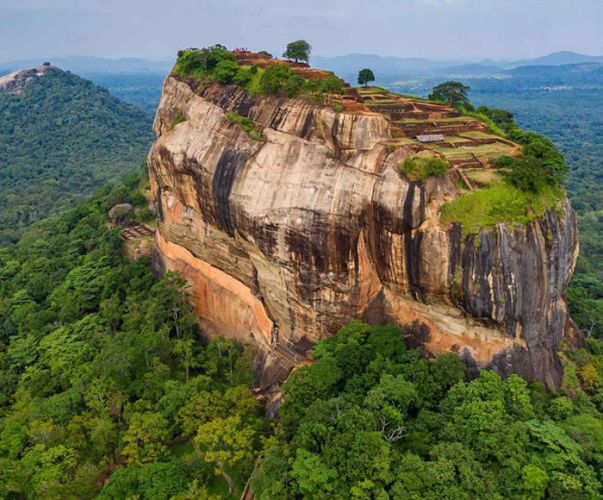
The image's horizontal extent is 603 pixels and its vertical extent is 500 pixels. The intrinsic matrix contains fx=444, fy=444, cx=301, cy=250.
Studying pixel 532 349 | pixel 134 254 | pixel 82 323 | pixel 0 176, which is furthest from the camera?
pixel 0 176

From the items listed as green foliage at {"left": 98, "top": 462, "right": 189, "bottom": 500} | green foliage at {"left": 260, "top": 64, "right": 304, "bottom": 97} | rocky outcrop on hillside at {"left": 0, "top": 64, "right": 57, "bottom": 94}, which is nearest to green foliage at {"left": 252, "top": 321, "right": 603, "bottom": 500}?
green foliage at {"left": 98, "top": 462, "right": 189, "bottom": 500}

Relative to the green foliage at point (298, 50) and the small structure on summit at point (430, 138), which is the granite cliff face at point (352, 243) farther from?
the green foliage at point (298, 50)

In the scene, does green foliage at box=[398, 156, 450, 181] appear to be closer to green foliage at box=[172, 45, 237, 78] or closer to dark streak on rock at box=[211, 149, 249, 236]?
dark streak on rock at box=[211, 149, 249, 236]

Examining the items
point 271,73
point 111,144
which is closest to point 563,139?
point 111,144

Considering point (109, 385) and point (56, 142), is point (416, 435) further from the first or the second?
point (56, 142)

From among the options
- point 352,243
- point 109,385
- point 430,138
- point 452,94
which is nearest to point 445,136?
point 430,138

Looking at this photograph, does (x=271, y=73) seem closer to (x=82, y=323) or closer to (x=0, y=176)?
(x=82, y=323)
